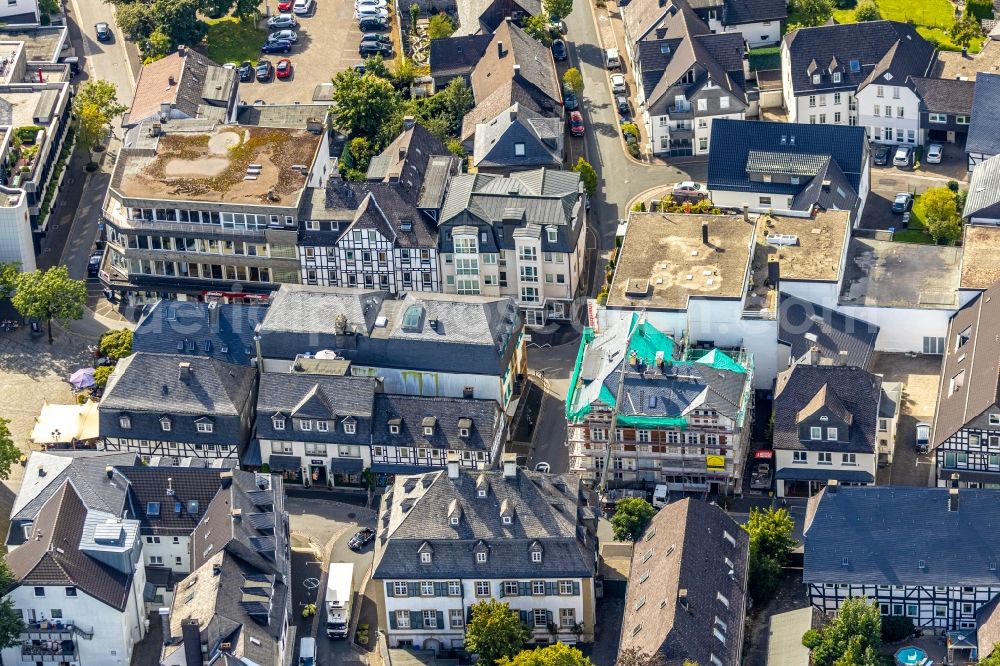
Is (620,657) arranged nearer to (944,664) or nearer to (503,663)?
(503,663)

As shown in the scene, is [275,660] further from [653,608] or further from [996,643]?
[996,643]

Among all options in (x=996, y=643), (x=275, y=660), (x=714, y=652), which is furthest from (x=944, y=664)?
(x=275, y=660)

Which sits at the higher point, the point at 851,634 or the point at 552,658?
the point at 552,658

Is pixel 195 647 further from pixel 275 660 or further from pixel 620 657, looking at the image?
pixel 620 657

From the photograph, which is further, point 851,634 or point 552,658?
point 851,634

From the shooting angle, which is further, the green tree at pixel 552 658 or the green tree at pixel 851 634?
the green tree at pixel 851 634

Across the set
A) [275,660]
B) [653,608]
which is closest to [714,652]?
[653,608]

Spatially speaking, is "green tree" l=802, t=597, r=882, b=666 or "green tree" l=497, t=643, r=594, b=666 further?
"green tree" l=802, t=597, r=882, b=666
